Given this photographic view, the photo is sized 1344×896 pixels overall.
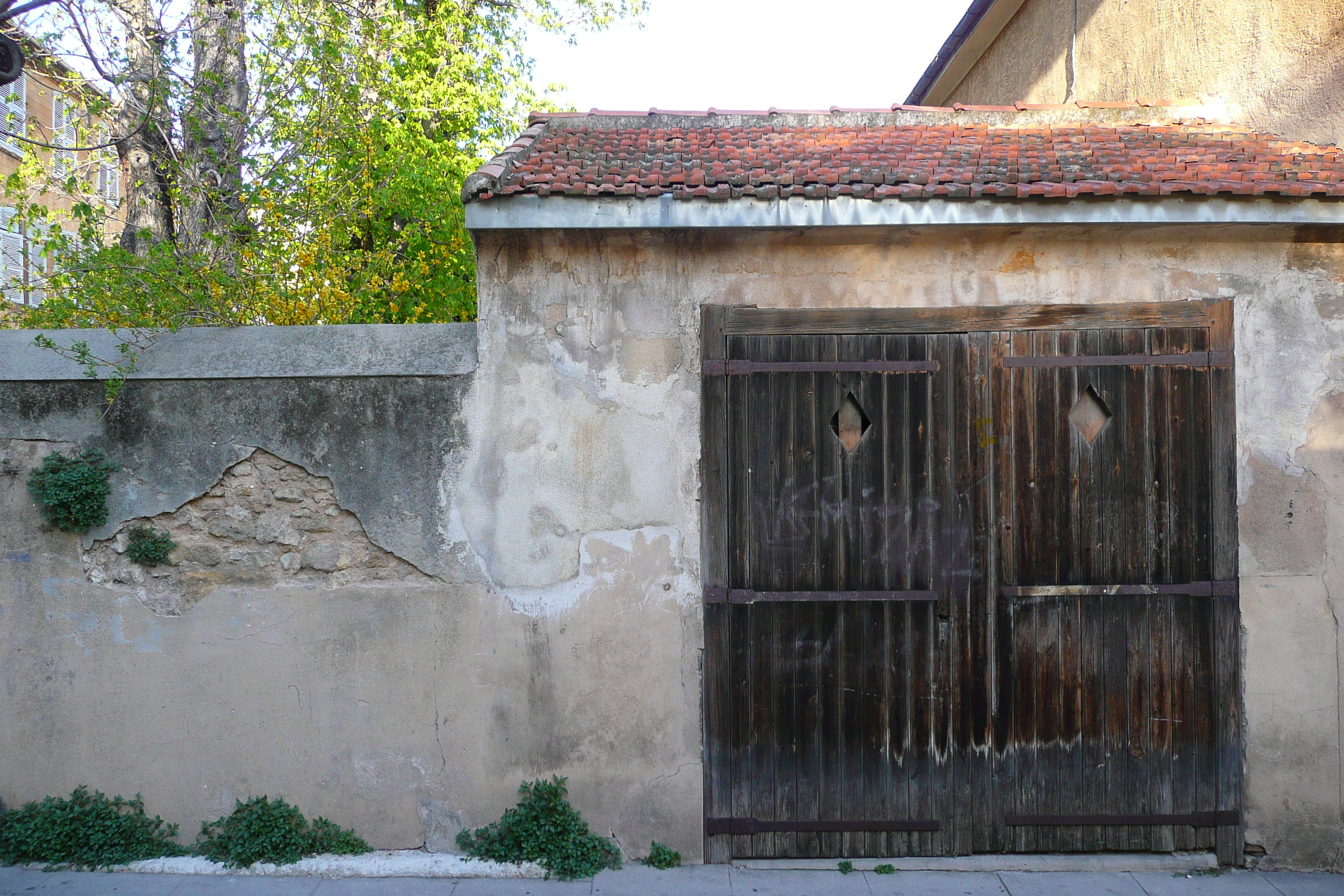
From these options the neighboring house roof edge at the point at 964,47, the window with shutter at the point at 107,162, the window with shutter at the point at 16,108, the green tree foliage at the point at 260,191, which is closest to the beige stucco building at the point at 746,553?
the green tree foliage at the point at 260,191

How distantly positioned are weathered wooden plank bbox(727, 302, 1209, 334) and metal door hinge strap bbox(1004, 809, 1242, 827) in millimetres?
2263

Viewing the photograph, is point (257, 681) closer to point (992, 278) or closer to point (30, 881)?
point (30, 881)

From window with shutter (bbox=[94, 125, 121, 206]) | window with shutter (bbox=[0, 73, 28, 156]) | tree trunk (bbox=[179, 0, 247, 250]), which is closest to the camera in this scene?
tree trunk (bbox=[179, 0, 247, 250])

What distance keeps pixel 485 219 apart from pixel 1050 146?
301 centimetres

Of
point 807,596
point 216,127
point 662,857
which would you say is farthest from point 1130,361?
Result: point 216,127

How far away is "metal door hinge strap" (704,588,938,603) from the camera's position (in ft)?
12.6

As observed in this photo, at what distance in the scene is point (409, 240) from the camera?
838 cm

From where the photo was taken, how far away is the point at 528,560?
3830 millimetres

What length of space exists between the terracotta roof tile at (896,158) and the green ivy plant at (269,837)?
2.92 m

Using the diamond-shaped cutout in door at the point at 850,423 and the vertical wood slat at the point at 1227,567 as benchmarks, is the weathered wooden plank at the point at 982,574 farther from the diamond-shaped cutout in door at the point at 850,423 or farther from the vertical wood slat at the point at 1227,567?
the vertical wood slat at the point at 1227,567

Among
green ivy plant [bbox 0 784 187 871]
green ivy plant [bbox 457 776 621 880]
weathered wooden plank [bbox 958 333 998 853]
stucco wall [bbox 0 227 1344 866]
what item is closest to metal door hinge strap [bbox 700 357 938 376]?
stucco wall [bbox 0 227 1344 866]

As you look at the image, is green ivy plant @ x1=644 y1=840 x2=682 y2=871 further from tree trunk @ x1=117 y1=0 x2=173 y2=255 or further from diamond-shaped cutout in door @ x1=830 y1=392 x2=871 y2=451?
tree trunk @ x1=117 y1=0 x2=173 y2=255

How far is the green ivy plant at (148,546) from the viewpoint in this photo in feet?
12.3

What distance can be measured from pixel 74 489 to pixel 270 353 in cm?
103
